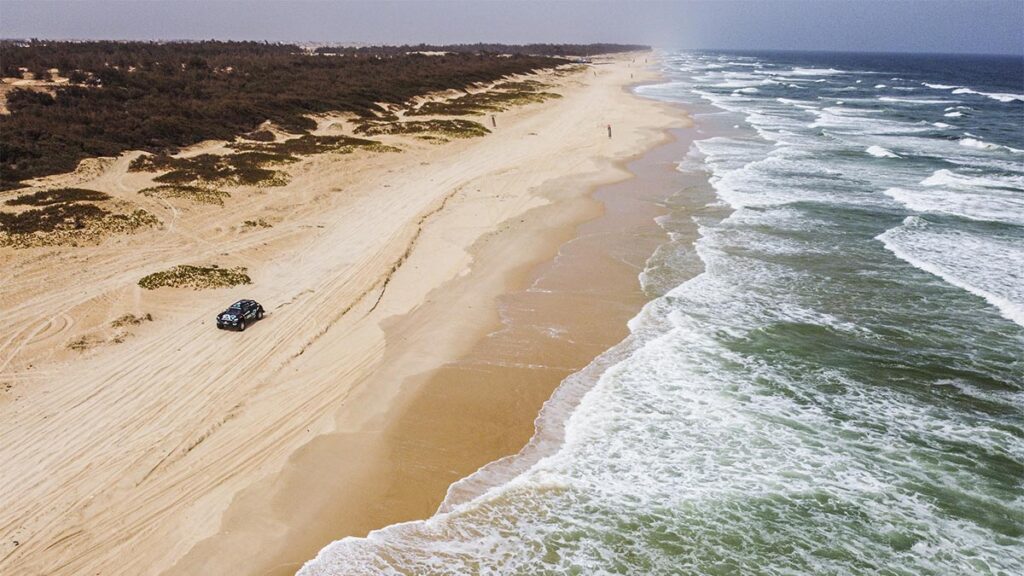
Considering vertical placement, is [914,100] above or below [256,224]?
above

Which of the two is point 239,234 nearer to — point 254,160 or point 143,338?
point 143,338

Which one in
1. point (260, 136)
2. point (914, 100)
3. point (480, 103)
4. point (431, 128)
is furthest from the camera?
point (914, 100)

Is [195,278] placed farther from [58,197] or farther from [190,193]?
[58,197]

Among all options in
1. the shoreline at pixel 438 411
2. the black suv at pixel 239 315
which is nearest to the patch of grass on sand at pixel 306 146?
the shoreline at pixel 438 411

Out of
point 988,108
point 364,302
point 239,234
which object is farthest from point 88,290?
point 988,108

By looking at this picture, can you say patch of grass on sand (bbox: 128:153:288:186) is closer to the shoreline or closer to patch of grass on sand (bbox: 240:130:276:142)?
patch of grass on sand (bbox: 240:130:276:142)

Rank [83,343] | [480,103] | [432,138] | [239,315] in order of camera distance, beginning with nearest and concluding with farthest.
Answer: [83,343], [239,315], [432,138], [480,103]

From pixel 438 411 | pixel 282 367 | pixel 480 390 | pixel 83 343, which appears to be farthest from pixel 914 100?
pixel 83 343
